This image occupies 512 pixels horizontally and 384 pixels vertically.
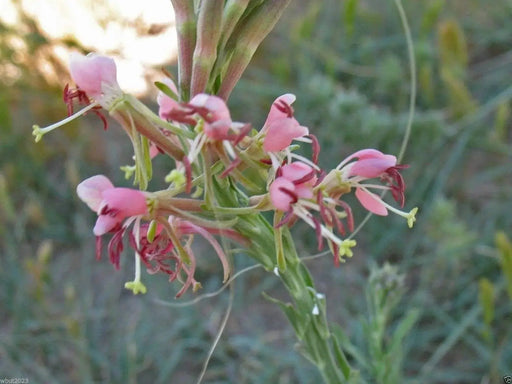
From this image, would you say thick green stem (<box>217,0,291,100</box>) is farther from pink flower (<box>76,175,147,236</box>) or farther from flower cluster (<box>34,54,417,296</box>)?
pink flower (<box>76,175,147,236</box>)

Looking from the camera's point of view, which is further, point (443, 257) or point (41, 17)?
point (41, 17)

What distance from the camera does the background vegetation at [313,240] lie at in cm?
170

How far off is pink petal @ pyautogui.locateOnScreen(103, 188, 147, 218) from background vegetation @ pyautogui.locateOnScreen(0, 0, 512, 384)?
0.58m

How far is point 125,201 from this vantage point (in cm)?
77

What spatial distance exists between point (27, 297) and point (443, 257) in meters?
1.21

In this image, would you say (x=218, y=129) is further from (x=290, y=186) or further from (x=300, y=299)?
(x=300, y=299)

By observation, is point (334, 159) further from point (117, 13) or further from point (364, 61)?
point (117, 13)

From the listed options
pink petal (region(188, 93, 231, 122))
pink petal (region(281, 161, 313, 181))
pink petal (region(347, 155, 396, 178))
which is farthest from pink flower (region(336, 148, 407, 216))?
pink petal (region(188, 93, 231, 122))

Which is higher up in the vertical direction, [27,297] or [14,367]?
[27,297]

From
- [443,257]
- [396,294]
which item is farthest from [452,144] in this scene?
[396,294]

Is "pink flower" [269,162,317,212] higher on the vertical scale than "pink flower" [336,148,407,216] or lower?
higher

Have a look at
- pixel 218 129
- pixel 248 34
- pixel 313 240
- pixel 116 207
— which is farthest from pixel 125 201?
pixel 313 240

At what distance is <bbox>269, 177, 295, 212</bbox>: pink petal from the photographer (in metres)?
0.74

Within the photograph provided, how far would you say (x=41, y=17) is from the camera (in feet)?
8.66
